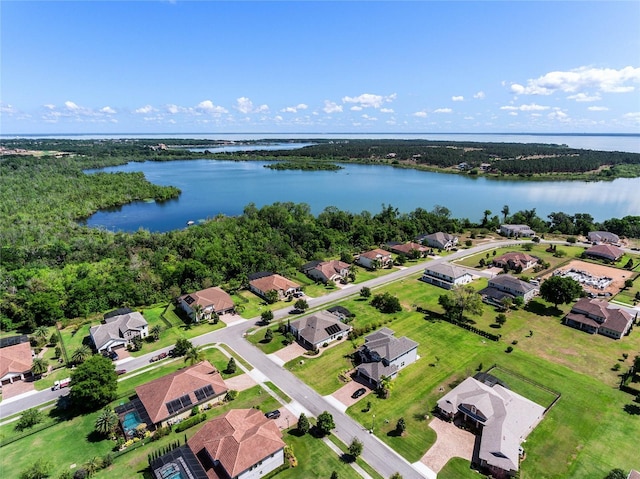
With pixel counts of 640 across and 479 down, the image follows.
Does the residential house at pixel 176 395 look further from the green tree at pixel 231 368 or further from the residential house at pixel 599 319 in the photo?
the residential house at pixel 599 319

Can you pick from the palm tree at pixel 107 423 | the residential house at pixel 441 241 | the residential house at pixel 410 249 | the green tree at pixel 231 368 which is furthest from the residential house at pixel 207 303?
the residential house at pixel 441 241

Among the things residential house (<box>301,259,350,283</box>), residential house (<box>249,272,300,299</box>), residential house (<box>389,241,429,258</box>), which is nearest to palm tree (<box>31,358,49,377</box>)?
residential house (<box>249,272,300,299</box>)

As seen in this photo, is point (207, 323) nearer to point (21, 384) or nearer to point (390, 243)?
point (21, 384)

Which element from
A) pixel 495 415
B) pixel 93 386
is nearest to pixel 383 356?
pixel 495 415

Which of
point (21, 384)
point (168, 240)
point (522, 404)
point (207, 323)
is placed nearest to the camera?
point (522, 404)

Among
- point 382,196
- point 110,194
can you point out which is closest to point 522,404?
point 382,196
